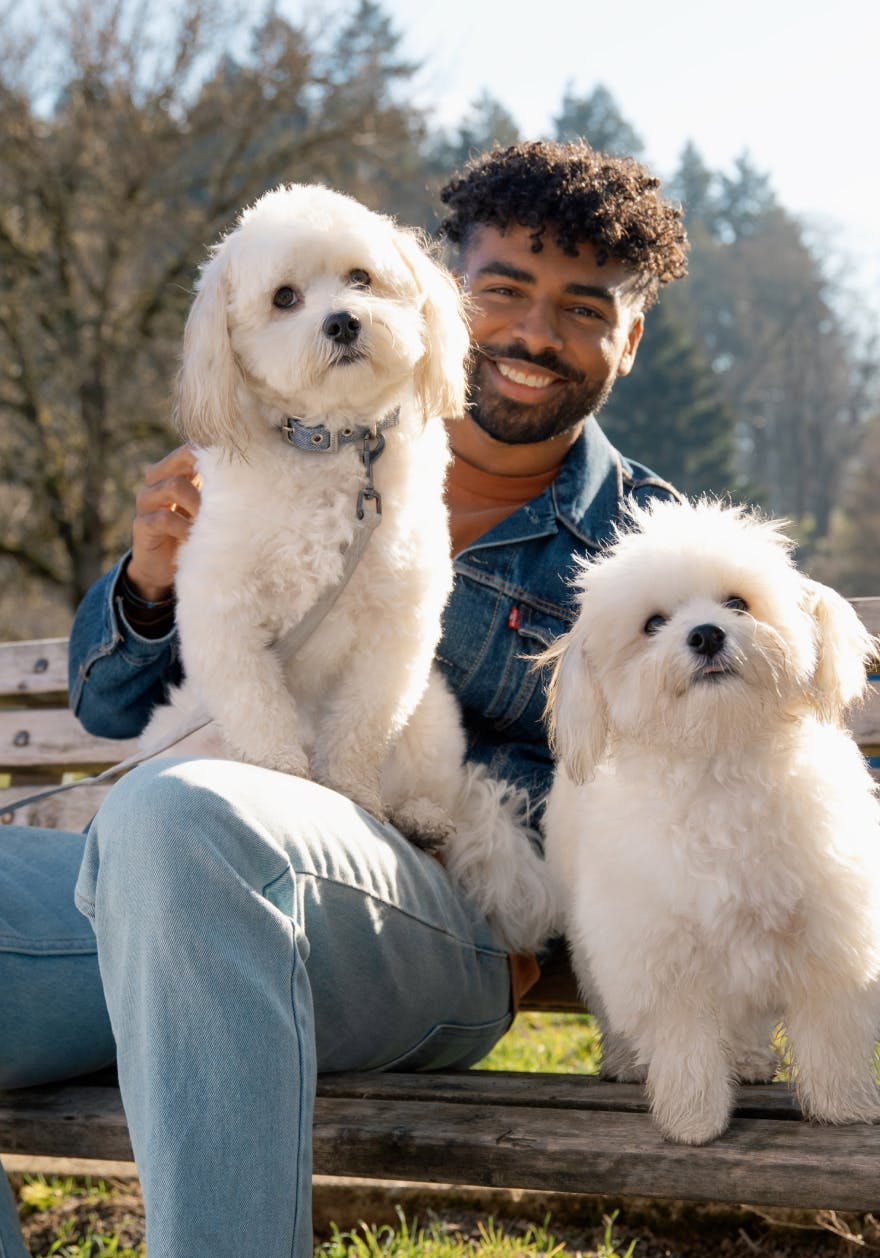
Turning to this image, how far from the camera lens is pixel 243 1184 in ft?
4.86

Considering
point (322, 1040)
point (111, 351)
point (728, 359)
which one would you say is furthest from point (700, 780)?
point (728, 359)

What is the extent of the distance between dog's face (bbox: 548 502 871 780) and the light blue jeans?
1.31 feet

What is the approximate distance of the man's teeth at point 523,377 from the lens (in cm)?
283

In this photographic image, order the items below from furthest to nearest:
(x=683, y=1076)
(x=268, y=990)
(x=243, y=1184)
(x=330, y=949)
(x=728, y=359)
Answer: (x=728, y=359)
(x=330, y=949)
(x=683, y=1076)
(x=268, y=990)
(x=243, y=1184)

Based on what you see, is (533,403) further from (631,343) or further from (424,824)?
(424,824)

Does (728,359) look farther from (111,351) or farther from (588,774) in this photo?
(588,774)

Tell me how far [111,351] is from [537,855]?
39.0 feet

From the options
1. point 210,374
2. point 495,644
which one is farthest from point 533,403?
point 210,374

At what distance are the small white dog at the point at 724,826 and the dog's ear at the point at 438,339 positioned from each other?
1.97 ft

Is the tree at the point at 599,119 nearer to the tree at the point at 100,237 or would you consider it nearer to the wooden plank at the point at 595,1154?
the tree at the point at 100,237

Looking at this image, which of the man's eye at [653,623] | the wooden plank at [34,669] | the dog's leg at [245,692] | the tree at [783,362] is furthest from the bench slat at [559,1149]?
the tree at [783,362]

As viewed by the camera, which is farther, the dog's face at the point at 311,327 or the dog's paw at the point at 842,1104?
the dog's face at the point at 311,327

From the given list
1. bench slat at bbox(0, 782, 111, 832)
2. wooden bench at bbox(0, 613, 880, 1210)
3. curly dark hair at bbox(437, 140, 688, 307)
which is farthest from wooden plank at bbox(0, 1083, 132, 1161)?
curly dark hair at bbox(437, 140, 688, 307)

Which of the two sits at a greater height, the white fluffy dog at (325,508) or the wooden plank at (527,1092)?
the white fluffy dog at (325,508)
